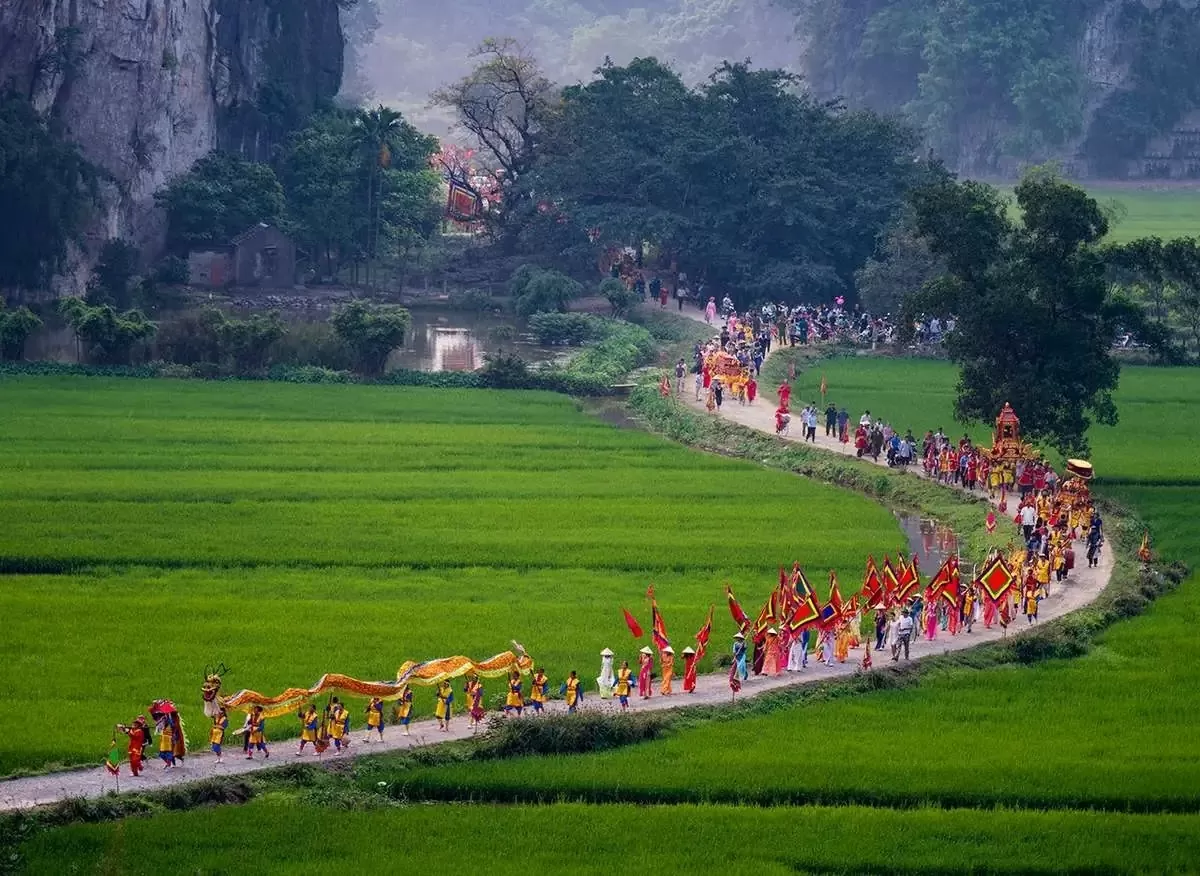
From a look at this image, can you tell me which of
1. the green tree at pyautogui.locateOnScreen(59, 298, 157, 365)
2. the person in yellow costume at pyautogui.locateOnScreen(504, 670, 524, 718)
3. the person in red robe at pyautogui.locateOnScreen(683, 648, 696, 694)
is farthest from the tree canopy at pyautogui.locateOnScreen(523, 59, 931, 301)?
the person in yellow costume at pyautogui.locateOnScreen(504, 670, 524, 718)

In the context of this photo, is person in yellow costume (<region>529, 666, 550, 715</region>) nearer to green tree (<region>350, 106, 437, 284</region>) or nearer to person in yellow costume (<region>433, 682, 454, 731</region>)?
person in yellow costume (<region>433, 682, 454, 731</region>)

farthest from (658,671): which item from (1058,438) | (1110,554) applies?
(1058,438)

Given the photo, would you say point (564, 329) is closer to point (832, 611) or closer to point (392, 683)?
point (832, 611)

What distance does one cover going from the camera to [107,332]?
57.3 m

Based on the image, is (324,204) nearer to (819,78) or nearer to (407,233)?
(407,233)

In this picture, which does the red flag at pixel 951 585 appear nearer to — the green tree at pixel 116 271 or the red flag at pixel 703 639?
the red flag at pixel 703 639

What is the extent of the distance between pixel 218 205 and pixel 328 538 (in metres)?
40.6

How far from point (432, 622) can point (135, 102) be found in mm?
46863

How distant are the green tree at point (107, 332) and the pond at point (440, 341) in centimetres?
241

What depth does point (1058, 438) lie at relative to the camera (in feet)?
150

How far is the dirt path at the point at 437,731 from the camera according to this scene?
80.9 feet

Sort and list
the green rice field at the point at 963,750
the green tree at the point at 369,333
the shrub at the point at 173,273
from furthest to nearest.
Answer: the shrub at the point at 173,273 < the green tree at the point at 369,333 < the green rice field at the point at 963,750

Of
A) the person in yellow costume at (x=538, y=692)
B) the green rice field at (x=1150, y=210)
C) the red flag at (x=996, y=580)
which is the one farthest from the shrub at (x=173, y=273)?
the person in yellow costume at (x=538, y=692)

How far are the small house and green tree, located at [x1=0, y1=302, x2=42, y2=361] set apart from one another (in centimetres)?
1804
